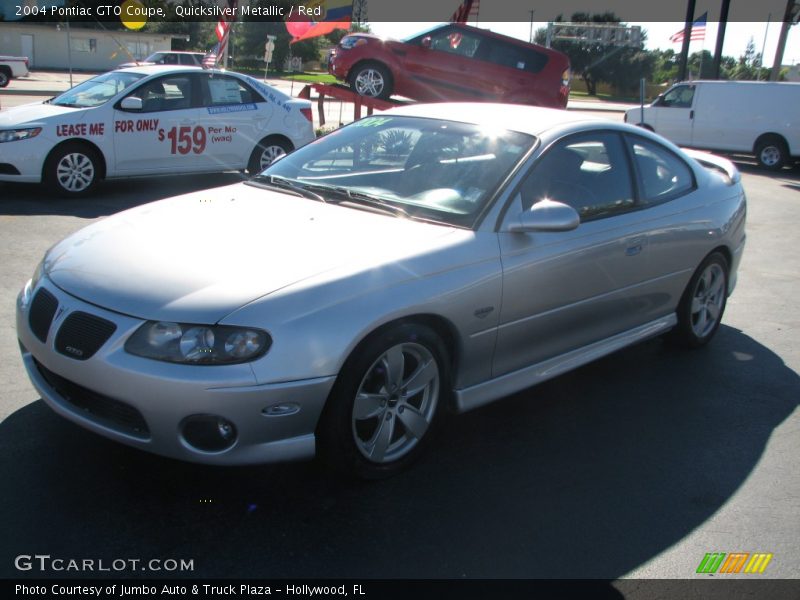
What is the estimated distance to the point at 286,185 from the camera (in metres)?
4.54

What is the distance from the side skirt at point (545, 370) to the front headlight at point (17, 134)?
7180 mm

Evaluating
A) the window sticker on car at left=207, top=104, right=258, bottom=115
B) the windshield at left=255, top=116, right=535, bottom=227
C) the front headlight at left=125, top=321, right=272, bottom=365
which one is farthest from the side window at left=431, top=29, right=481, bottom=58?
the front headlight at left=125, top=321, right=272, bottom=365

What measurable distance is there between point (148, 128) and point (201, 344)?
25.0ft

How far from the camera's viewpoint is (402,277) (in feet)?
11.3

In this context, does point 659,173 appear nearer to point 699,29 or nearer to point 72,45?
point 699,29


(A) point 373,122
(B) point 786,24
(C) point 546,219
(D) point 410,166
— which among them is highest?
(B) point 786,24

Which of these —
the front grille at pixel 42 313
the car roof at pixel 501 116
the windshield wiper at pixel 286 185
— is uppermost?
the car roof at pixel 501 116

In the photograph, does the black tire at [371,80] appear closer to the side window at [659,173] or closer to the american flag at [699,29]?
the side window at [659,173]

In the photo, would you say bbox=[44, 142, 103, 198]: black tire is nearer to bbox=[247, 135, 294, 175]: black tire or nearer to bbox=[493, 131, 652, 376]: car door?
bbox=[247, 135, 294, 175]: black tire

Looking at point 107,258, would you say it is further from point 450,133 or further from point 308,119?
point 308,119

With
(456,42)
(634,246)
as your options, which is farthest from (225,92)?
(634,246)

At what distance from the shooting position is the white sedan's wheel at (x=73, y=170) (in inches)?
370

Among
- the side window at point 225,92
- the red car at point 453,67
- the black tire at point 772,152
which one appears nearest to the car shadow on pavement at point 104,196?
the side window at point 225,92

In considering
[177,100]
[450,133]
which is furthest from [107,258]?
[177,100]
